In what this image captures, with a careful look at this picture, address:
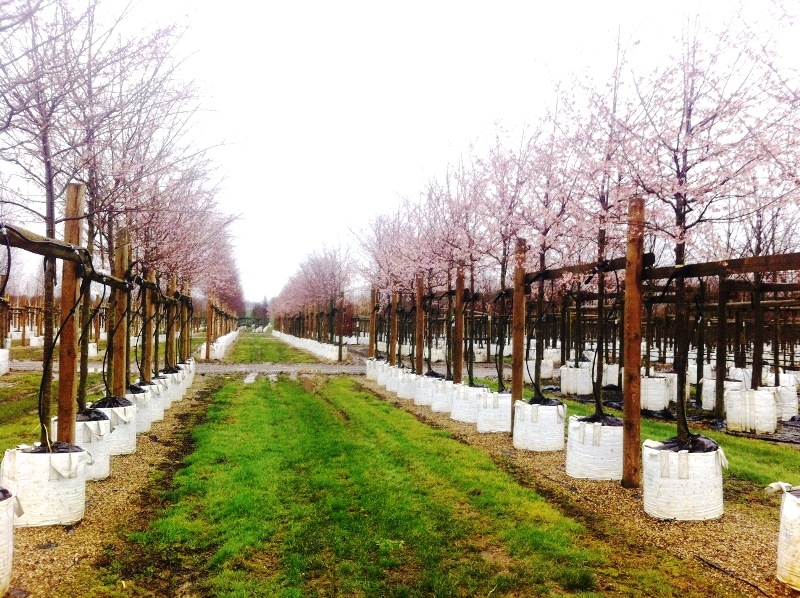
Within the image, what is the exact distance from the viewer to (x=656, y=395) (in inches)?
501

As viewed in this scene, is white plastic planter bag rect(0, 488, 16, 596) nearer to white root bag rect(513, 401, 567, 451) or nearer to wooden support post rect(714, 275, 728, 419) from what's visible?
white root bag rect(513, 401, 567, 451)

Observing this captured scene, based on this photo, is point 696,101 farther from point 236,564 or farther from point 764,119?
point 236,564

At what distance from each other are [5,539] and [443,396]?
348 inches

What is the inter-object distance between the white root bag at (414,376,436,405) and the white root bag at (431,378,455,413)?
53cm

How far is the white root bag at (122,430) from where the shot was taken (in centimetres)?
706

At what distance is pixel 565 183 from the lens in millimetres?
8648

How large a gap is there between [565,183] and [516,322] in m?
2.18

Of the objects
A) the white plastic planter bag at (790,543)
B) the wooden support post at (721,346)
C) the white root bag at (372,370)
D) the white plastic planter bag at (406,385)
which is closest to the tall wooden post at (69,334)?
the white plastic planter bag at (790,543)

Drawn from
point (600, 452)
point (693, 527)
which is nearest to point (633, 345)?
point (600, 452)

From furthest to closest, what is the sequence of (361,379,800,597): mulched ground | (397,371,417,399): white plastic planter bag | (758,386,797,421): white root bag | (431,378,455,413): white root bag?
(397,371,417,399): white plastic planter bag < (758,386,797,421): white root bag < (431,378,455,413): white root bag < (361,379,800,597): mulched ground

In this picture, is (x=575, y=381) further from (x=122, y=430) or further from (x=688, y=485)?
(x=122, y=430)

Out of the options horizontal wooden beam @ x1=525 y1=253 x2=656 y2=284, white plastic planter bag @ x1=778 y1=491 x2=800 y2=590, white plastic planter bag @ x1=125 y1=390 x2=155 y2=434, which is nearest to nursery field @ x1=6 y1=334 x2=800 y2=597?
white plastic planter bag @ x1=778 y1=491 x2=800 y2=590

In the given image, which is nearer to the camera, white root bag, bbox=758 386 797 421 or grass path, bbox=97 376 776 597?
grass path, bbox=97 376 776 597

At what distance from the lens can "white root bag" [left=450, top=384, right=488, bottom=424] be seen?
34.3 ft
